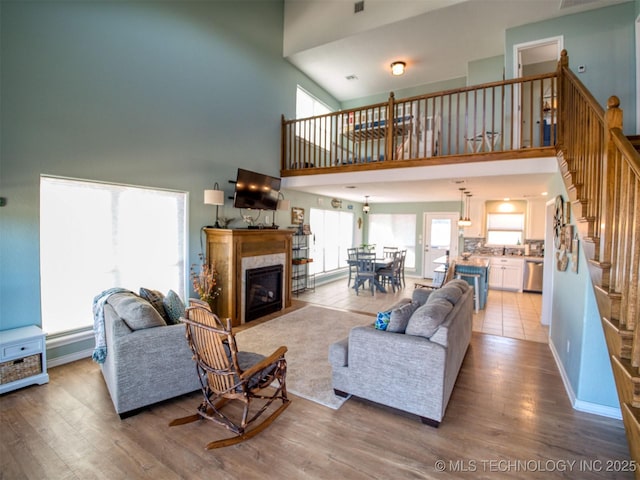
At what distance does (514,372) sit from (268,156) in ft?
17.0

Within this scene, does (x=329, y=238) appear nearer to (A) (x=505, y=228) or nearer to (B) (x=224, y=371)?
(A) (x=505, y=228)

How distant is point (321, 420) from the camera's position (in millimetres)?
2475

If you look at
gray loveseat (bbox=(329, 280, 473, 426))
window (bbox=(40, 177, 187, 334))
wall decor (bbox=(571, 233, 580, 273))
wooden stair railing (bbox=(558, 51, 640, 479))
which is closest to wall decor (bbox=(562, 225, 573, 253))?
wall decor (bbox=(571, 233, 580, 273))

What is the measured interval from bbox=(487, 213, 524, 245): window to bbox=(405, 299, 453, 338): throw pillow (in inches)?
276

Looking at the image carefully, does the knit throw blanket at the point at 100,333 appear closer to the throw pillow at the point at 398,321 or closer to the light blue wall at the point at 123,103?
the light blue wall at the point at 123,103

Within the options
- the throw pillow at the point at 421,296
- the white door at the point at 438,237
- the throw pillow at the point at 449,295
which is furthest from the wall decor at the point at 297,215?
the white door at the point at 438,237

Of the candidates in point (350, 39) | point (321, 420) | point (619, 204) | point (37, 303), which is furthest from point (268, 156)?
point (619, 204)

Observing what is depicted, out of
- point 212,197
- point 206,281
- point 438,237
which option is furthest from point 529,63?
point 206,281

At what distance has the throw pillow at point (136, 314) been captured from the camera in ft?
8.41

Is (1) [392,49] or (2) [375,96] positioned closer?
(1) [392,49]

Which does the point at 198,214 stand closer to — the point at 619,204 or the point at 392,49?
the point at 619,204

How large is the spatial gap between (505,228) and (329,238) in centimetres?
486

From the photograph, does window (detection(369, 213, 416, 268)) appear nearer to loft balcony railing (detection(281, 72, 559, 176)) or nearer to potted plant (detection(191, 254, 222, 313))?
loft balcony railing (detection(281, 72, 559, 176))

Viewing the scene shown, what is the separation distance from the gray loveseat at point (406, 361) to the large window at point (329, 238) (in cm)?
523
